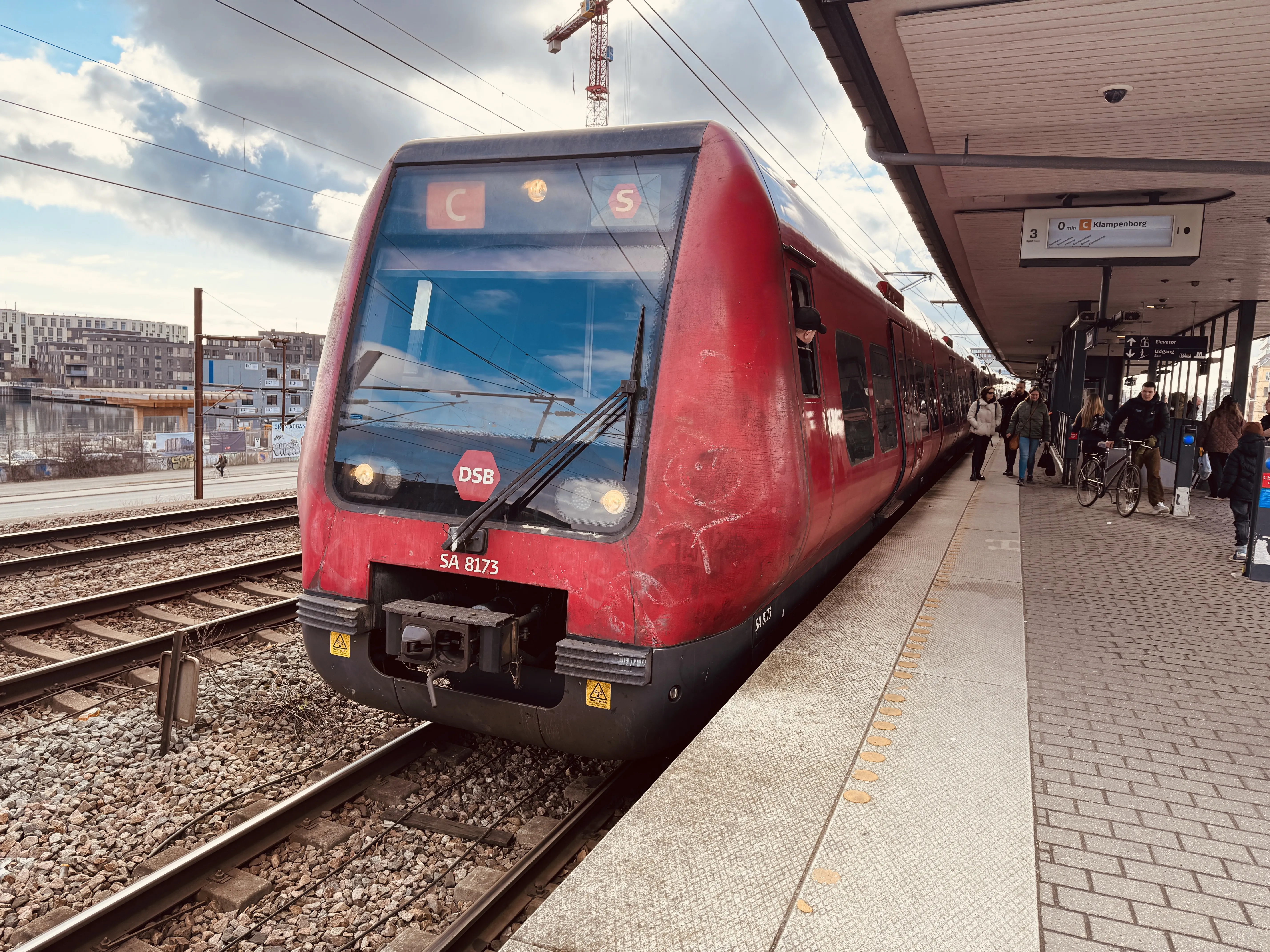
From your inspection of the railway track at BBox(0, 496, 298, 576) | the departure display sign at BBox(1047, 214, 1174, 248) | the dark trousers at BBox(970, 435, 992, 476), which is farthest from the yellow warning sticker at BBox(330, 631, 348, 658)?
the dark trousers at BBox(970, 435, 992, 476)

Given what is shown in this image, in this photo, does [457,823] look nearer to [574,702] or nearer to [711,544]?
[574,702]

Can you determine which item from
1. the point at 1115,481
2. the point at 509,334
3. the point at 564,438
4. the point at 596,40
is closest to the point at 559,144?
the point at 509,334

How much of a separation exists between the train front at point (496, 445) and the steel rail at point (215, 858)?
0.39m

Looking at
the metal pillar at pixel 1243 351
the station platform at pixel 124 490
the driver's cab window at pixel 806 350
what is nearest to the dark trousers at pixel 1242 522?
the driver's cab window at pixel 806 350

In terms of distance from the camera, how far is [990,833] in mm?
2795

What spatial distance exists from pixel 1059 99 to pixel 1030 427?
860 centimetres

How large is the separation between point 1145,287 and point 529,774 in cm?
1606

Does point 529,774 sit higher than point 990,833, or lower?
lower

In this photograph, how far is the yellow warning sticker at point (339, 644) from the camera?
396 cm

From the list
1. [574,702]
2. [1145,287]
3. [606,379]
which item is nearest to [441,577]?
[574,702]

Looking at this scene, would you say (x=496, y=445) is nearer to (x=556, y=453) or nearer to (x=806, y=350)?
(x=556, y=453)

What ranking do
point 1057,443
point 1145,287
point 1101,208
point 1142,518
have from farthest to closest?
point 1057,443
point 1145,287
point 1142,518
point 1101,208

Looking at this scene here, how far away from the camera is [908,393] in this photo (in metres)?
8.48

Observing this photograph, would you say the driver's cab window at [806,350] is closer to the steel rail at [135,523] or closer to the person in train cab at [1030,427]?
the steel rail at [135,523]
